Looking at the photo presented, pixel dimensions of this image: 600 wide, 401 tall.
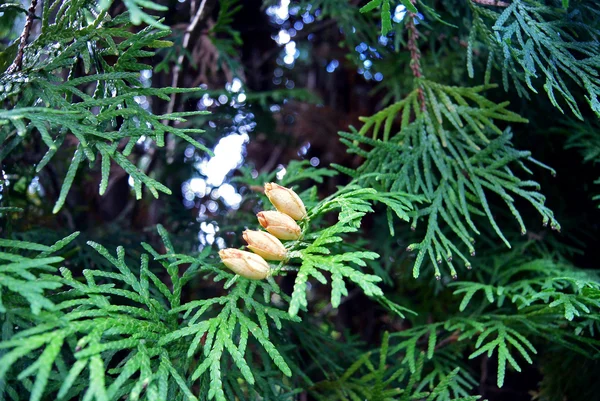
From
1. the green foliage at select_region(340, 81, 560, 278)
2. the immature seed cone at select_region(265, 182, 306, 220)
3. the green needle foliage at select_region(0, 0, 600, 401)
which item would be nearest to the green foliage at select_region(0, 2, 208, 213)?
the green needle foliage at select_region(0, 0, 600, 401)

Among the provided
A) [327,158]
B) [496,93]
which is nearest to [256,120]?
[327,158]

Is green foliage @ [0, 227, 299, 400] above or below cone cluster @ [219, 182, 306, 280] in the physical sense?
below

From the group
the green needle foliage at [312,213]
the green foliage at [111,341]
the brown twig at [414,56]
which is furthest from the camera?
the brown twig at [414,56]

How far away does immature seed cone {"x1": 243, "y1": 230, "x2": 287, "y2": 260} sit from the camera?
2.46 ft

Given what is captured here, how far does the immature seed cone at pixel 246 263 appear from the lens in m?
0.75

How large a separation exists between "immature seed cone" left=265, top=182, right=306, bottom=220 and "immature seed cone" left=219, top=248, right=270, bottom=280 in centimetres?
9

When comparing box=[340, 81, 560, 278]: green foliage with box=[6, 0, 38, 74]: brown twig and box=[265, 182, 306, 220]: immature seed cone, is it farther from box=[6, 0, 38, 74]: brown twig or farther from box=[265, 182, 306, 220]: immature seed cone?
box=[6, 0, 38, 74]: brown twig

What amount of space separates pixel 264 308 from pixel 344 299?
1035 millimetres

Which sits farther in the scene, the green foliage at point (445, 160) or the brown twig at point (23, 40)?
the green foliage at point (445, 160)

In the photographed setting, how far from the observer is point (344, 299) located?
1771 millimetres

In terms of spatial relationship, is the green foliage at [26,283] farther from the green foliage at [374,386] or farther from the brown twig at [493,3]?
the brown twig at [493,3]

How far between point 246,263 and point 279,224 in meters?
0.08

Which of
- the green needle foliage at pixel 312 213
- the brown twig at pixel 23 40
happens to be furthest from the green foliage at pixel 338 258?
the brown twig at pixel 23 40

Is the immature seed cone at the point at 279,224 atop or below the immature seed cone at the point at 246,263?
atop
